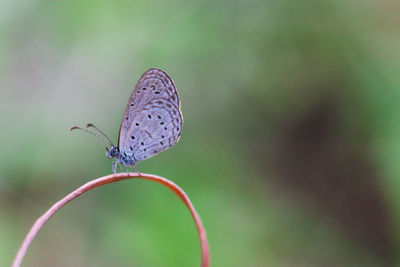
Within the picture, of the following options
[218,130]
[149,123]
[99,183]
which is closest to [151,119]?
[149,123]

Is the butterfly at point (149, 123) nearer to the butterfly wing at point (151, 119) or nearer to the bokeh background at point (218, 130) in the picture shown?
the butterfly wing at point (151, 119)

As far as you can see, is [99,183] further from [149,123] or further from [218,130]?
[218,130]

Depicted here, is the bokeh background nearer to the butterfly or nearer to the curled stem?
the butterfly

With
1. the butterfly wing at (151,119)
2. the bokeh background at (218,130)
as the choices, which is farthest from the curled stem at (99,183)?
the bokeh background at (218,130)

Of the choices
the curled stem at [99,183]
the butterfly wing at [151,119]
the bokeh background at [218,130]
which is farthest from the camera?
the bokeh background at [218,130]

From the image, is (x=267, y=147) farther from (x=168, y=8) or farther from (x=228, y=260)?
(x=168, y=8)

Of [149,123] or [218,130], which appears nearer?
[149,123]

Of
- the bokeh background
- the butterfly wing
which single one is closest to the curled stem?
the butterfly wing
